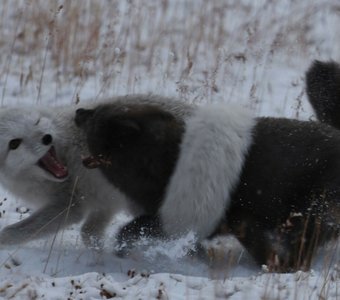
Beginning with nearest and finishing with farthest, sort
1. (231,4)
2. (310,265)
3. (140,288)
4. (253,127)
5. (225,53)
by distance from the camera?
(140,288), (310,265), (253,127), (225,53), (231,4)

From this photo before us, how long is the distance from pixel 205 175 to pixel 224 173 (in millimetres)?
121

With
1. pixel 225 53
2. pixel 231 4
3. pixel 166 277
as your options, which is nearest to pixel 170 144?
pixel 166 277

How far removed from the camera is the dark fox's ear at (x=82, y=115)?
5.01 meters

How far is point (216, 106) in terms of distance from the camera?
5113mm

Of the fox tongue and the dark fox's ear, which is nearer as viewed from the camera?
the fox tongue

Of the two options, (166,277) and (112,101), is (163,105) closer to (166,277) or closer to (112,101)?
(112,101)

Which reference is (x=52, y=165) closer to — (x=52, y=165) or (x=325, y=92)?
(x=52, y=165)

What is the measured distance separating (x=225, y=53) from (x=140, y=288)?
17.3ft

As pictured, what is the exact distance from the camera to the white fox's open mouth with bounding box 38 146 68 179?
4906 millimetres

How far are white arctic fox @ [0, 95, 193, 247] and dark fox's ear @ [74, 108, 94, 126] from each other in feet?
0.29

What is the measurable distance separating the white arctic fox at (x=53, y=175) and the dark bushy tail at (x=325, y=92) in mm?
899

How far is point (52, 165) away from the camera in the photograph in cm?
498

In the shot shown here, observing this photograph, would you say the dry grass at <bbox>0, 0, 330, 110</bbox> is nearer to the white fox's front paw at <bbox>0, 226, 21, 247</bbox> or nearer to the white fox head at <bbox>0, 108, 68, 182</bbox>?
the white fox head at <bbox>0, 108, 68, 182</bbox>

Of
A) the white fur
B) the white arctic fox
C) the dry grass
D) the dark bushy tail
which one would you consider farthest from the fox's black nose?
the dry grass
